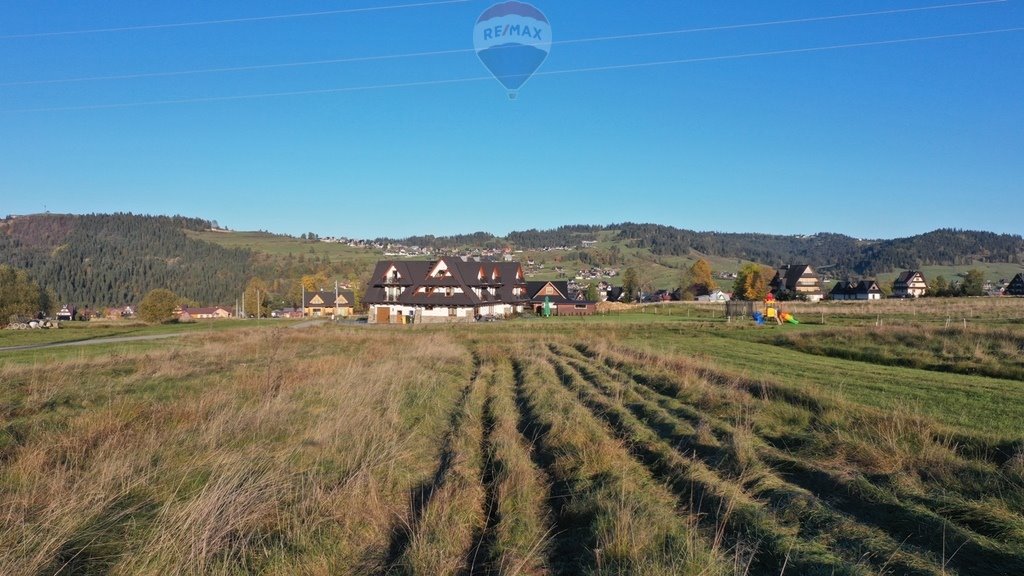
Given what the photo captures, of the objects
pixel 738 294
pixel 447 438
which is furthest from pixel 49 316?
pixel 447 438

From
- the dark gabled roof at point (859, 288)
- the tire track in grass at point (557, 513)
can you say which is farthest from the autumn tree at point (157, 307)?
the dark gabled roof at point (859, 288)

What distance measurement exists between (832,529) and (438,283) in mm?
A: 73932

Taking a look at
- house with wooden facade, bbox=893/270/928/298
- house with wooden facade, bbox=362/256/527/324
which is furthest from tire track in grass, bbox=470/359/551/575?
house with wooden facade, bbox=893/270/928/298

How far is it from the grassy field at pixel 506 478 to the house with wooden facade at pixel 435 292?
5869 centimetres

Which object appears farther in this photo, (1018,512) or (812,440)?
(812,440)

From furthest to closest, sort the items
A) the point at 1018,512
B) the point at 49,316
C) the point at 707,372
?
the point at 49,316, the point at 707,372, the point at 1018,512

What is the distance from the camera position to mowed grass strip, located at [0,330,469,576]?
254 inches

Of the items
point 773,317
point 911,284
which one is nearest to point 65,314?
point 773,317

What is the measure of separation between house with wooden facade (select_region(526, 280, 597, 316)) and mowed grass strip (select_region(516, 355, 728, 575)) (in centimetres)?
7296

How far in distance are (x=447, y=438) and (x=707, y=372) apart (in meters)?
10.8

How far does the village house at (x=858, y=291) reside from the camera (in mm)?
134575

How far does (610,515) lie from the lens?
7758 millimetres

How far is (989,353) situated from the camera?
83.6 feet

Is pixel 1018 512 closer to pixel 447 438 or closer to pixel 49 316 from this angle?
pixel 447 438
